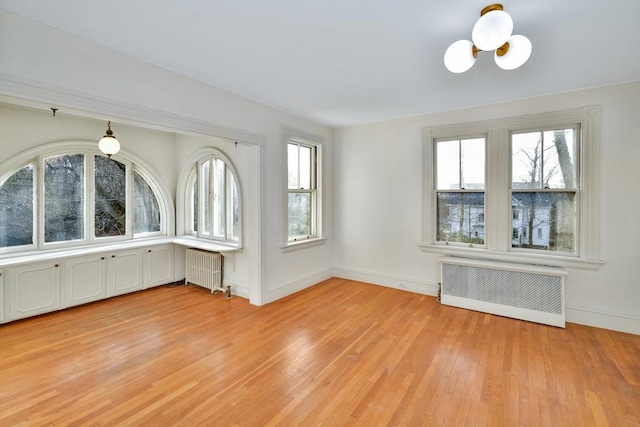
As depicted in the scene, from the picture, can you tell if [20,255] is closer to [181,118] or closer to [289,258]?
[181,118]

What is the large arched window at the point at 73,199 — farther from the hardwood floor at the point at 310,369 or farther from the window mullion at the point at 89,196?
the hardwood floor at the point at 310,369

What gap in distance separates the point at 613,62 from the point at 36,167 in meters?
6.88

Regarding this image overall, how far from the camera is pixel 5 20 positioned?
202 centimetres

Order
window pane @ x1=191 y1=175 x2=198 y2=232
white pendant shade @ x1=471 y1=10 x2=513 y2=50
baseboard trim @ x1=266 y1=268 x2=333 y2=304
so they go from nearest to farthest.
Result: white pendant shade @ x1=471 y1=10 x2=513 y2=50, baseboard trim @ x1=266 y1=268 x2=333 y2=304, window pane @ x1=191 y1=175 x2=198 y2=232

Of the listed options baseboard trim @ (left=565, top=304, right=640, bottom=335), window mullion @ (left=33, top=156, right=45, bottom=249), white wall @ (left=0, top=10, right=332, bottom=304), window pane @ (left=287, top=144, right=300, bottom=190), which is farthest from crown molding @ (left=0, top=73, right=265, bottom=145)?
baseboard trim @ (left=565, top=304, right=640, bottom=335)

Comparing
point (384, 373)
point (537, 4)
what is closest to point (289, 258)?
point (384, 373)

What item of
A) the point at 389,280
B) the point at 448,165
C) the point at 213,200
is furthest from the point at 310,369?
the point at 448,165

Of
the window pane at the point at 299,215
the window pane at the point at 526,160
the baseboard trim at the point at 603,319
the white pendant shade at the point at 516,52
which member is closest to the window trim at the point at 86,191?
the window pane at the point at 299,215

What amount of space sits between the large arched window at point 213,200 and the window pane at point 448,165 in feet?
10.3

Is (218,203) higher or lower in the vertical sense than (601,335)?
higher

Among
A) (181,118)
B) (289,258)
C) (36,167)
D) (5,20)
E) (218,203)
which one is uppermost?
(5,20)

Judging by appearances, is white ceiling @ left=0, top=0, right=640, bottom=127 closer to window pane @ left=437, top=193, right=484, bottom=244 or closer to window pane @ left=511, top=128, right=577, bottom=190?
window pane @ left=511, top=128, right=577, bottom=190

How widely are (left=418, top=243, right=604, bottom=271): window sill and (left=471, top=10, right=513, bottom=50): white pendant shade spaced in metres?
3.01

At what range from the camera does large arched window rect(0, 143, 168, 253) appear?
12.6 ft
